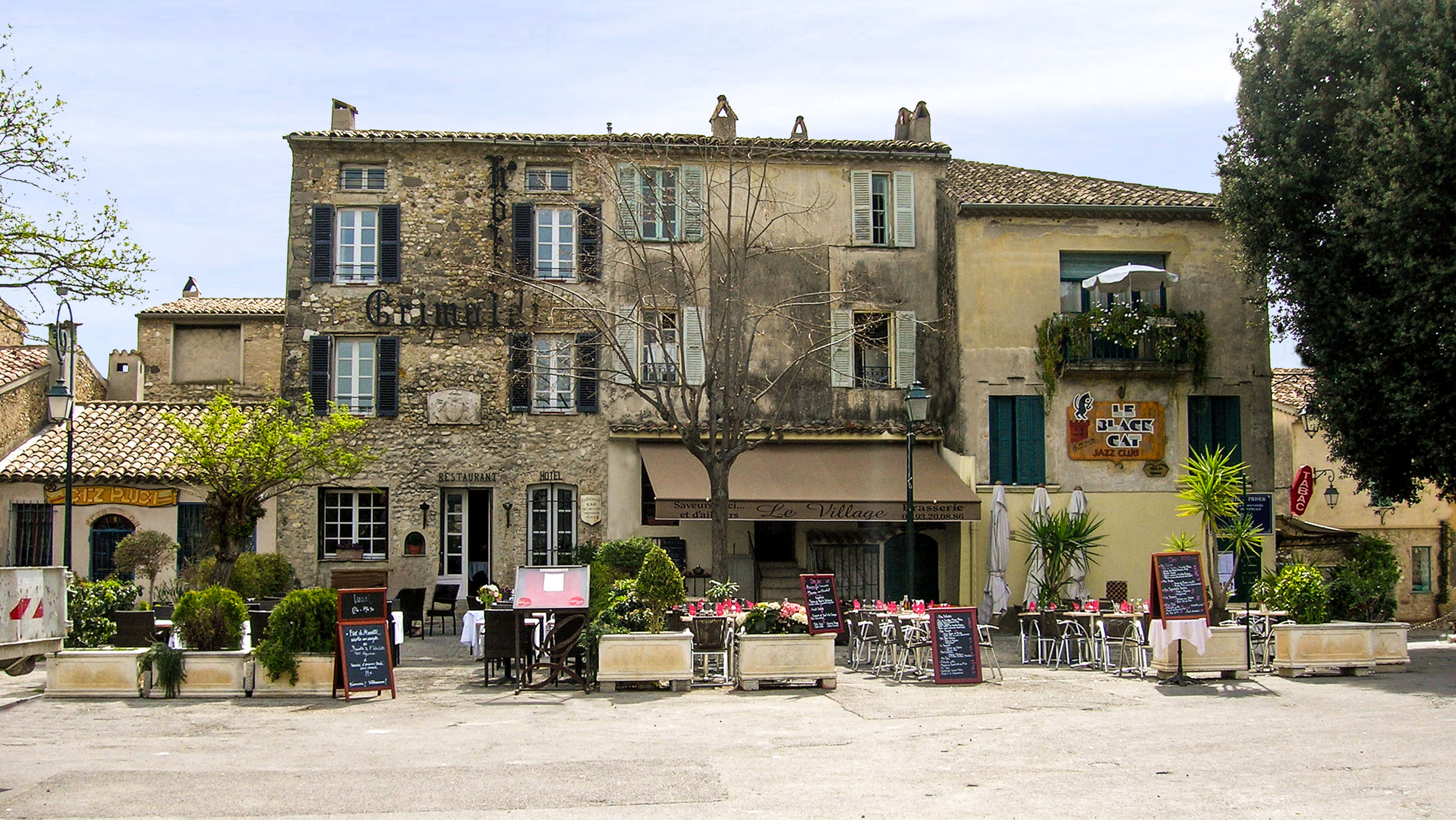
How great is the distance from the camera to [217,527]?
20.2 m

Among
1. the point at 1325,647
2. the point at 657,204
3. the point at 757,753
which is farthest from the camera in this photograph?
the point at 657,204

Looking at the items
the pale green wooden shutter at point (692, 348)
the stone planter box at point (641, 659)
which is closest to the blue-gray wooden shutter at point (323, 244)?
the pale green wooden shutter at point (692, 348)

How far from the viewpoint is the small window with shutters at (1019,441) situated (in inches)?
972

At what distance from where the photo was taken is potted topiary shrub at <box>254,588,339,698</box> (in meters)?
15.1

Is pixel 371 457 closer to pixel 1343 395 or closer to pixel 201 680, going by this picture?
pixel 201 680

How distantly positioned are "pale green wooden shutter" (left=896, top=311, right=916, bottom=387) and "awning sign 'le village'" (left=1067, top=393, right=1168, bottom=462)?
10.4ft

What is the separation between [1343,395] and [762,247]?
1017 cm

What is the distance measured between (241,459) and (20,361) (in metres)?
10.1

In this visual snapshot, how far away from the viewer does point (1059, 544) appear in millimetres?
23422

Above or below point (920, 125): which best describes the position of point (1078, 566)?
below

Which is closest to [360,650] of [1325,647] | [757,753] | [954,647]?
[757,753]

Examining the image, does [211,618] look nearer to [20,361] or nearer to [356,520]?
[356,520]

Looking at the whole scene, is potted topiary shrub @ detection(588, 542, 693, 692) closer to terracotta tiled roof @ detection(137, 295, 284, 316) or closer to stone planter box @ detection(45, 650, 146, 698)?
stone planter box @ detection(45, 650, 146, 698)

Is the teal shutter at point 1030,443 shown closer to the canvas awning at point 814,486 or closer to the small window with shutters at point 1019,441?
the small window with shutters at point 1019,441
